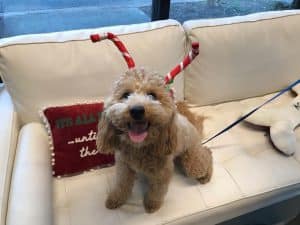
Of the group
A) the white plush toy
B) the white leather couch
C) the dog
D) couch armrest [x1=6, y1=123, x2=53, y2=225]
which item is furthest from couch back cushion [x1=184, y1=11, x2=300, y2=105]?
couch armrest [x1=6, y1=123, x2=53, y2=225]

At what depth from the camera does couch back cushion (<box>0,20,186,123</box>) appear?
1.23m

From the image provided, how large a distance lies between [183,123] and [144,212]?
37 cm

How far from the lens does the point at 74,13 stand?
1.87 m

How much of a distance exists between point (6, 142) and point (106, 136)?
415mm

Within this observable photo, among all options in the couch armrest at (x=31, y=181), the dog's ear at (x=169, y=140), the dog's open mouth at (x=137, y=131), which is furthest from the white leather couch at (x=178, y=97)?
the dog's open mouth at (x=137, y=131)

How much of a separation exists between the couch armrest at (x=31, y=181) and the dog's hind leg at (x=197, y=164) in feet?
1.76

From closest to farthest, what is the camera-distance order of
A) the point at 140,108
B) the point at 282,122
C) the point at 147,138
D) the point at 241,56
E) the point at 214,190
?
the point at 140,108 < the point at 147,138 < the point at 214,190 < the point at 282,122 < the point at 241,56

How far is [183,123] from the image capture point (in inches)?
46.2

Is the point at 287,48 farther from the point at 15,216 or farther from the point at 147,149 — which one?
the point at 15,216

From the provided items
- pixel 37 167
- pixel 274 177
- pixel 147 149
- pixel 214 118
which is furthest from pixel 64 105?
pixel 274 177

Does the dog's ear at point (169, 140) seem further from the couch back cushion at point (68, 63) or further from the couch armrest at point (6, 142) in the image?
the couch armrest at point (6, 142)

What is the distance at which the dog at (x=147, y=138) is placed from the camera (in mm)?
908

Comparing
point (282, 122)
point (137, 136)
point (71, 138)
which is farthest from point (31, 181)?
point (282, 122)

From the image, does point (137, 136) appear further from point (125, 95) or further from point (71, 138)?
point (71, 138)
